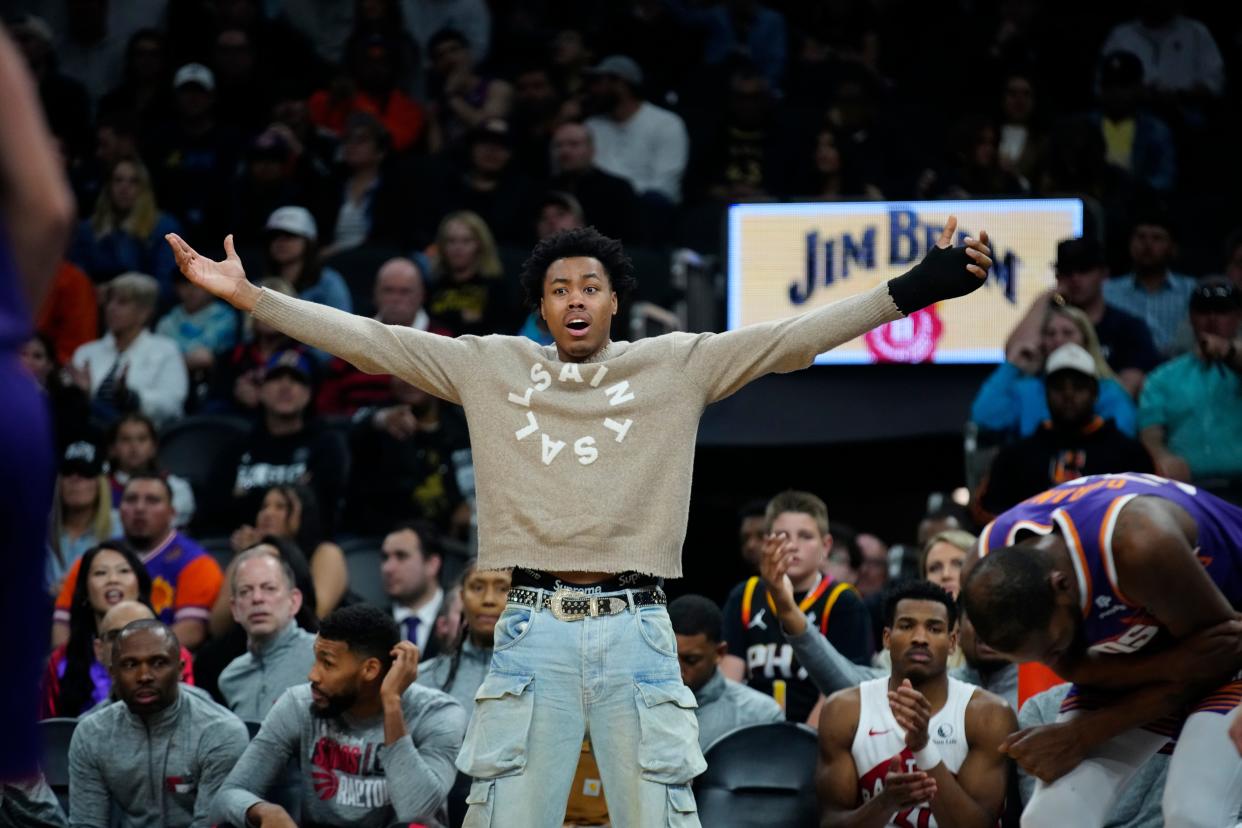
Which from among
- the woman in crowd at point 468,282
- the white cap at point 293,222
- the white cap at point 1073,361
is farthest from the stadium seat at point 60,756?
the white cap at point 1073,361

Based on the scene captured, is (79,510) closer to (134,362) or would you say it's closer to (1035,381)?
(134,362)

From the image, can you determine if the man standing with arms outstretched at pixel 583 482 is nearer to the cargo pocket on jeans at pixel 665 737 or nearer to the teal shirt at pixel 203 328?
the cargo pocket on jeans at pixel 665 737

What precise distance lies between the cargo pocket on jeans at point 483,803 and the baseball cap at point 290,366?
5.54 meters

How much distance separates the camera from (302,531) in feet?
30.3

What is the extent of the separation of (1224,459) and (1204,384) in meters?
0.40

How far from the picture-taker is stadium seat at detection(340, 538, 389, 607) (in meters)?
9.50

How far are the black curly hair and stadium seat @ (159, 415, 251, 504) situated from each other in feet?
18.6

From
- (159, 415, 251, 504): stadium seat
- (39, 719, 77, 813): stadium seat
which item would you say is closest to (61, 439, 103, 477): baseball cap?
(159, 415, 251, 504): stadium seat

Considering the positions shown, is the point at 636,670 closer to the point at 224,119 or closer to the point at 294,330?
the point at 294,330

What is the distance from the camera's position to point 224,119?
13641 millimetres

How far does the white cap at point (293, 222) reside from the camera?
37.0ft

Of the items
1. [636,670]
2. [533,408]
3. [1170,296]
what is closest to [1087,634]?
[636,670]

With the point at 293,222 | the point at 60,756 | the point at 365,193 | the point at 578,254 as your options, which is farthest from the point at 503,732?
the point at 365,193

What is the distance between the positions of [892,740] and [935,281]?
91.2 inches
